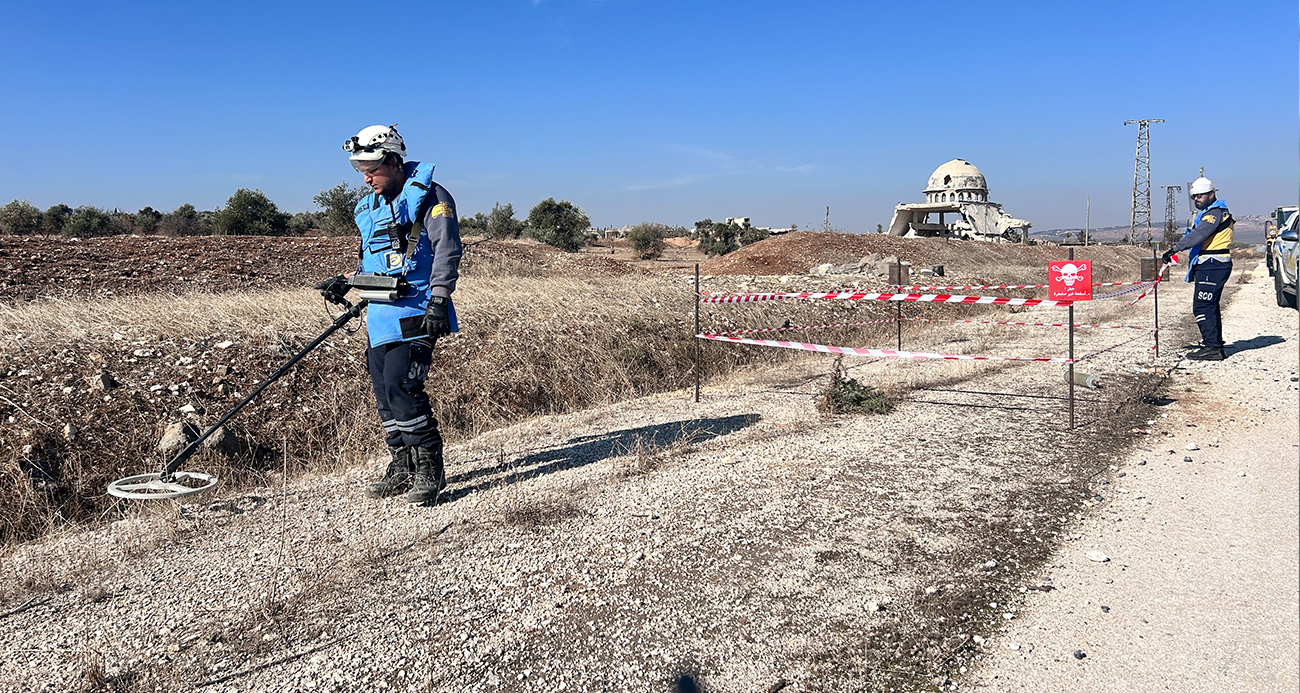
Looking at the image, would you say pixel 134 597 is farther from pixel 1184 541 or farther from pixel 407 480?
pixel 1184 541

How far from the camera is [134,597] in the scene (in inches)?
133

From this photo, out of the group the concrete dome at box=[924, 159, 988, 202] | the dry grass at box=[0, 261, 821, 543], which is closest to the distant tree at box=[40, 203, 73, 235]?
the dry grass at box=[0, 261, 821, 543]

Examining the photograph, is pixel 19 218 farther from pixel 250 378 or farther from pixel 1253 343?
pixel 1253 343

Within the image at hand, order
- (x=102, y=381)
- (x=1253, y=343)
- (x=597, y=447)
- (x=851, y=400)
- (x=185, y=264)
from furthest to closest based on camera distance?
(x=185, y=264) < (x=1253, y=343) < (x=851, y=400) < (x=102, y=381) < (x=597, y=447)

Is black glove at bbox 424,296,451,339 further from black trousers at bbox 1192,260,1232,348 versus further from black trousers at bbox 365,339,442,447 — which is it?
black trousers at bbox 1192,260,1232,348

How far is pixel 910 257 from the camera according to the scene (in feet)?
86.9

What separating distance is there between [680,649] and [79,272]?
13.2 meters

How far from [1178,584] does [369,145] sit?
15.4 feet

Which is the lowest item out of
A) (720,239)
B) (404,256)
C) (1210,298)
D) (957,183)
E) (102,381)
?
(102,381)

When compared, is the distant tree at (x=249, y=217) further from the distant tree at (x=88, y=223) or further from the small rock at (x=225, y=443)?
the small rock at (x=225, y=443)

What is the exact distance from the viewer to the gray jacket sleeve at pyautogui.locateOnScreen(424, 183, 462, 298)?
4.32 metres

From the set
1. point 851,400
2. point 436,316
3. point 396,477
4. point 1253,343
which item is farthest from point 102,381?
point 1253,343

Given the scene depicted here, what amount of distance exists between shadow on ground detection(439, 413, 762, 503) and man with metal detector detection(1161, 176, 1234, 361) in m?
6.10

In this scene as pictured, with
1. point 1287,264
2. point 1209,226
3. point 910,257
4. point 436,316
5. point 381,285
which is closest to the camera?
point 436,316
